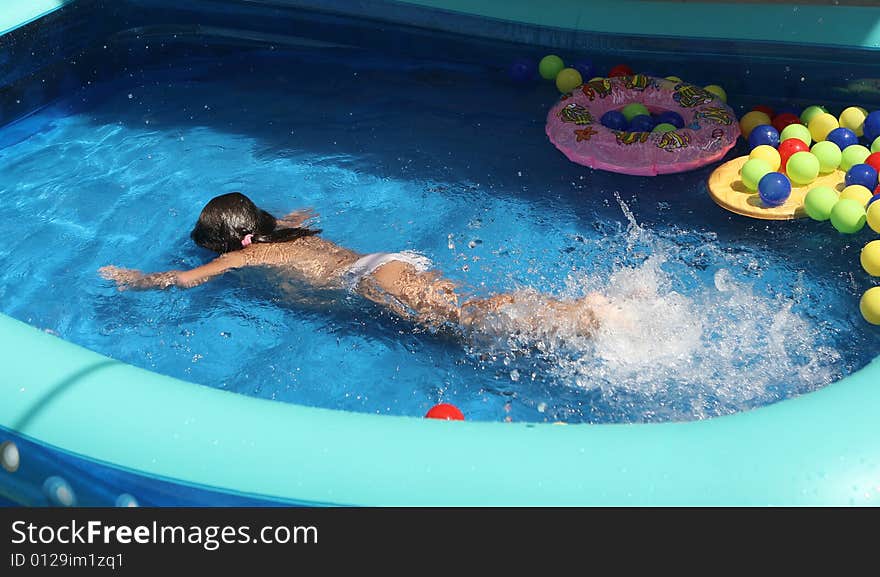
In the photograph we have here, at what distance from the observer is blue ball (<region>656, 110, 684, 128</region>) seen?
499 centimetres

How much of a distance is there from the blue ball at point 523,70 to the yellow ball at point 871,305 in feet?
9.22

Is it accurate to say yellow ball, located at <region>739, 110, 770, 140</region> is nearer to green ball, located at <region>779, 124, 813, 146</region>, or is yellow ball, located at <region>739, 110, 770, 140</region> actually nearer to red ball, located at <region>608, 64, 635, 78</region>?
green ball, located at <region>779, 124, 813, 146</region>

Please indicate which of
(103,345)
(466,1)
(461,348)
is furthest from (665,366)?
(466,1)

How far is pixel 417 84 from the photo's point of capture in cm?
588

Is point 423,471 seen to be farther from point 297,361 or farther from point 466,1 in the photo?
point 466,1

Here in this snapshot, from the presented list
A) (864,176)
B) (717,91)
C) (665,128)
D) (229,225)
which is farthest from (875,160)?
(229,225)

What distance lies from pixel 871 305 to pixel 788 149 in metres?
Answer: 1.27

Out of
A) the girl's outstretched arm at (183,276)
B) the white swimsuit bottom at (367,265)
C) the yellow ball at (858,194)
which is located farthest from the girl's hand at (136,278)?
the yellow ball at (858,194)

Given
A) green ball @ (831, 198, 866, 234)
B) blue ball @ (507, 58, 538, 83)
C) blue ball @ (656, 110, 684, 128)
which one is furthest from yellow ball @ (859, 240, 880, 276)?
blue ball @ (507, 58, 538, 83)

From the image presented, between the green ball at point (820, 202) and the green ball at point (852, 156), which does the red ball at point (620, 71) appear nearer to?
the green ball at point (852, 156)

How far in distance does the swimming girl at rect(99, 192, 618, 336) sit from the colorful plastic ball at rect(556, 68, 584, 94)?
6.75 ft

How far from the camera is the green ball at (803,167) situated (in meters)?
4.24

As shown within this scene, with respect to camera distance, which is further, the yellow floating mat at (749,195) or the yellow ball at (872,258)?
the yellow floating mat at (749,195)

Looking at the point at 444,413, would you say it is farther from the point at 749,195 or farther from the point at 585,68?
the point at 585,68
